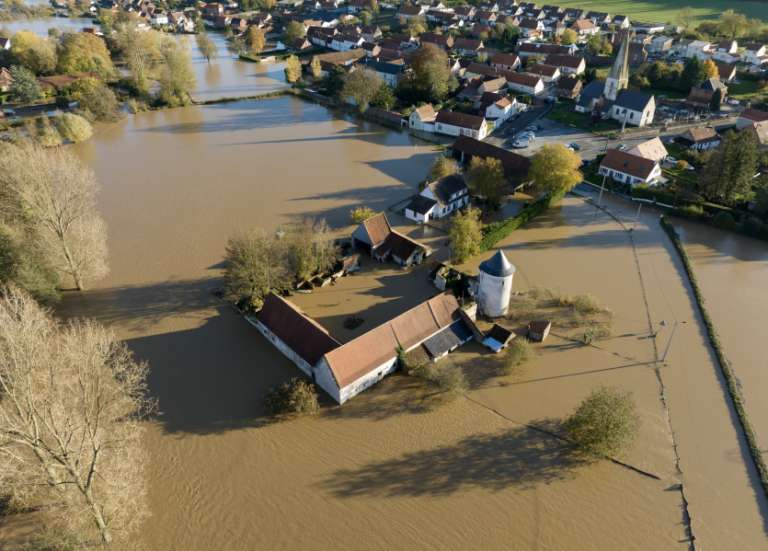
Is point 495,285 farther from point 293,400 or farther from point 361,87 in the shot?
point 361,87

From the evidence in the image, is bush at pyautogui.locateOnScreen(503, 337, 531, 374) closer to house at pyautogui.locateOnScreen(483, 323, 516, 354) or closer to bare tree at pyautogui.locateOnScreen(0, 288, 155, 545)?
house at pyautogui.locateOnScreen(483, 323, 516, 354)

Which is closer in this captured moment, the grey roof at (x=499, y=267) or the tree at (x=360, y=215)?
the grey roof at (x=499, y=267)

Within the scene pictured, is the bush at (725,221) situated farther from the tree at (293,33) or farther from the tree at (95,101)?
the tree at (293,33)

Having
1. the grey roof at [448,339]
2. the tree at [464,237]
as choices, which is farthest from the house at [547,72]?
the grey roof at [448,339]

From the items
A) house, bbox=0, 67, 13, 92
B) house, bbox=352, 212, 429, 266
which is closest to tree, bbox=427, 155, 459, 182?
house, bbox=352, 212, 429, 266

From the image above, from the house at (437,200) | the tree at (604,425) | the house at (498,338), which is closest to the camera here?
the tree at (604,425)

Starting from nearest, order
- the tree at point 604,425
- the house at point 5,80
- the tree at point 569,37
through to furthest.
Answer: the tree at point 604,425
the house at point 5,80
the tree at point 569,37

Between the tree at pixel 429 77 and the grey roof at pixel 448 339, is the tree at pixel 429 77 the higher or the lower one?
the higher one
